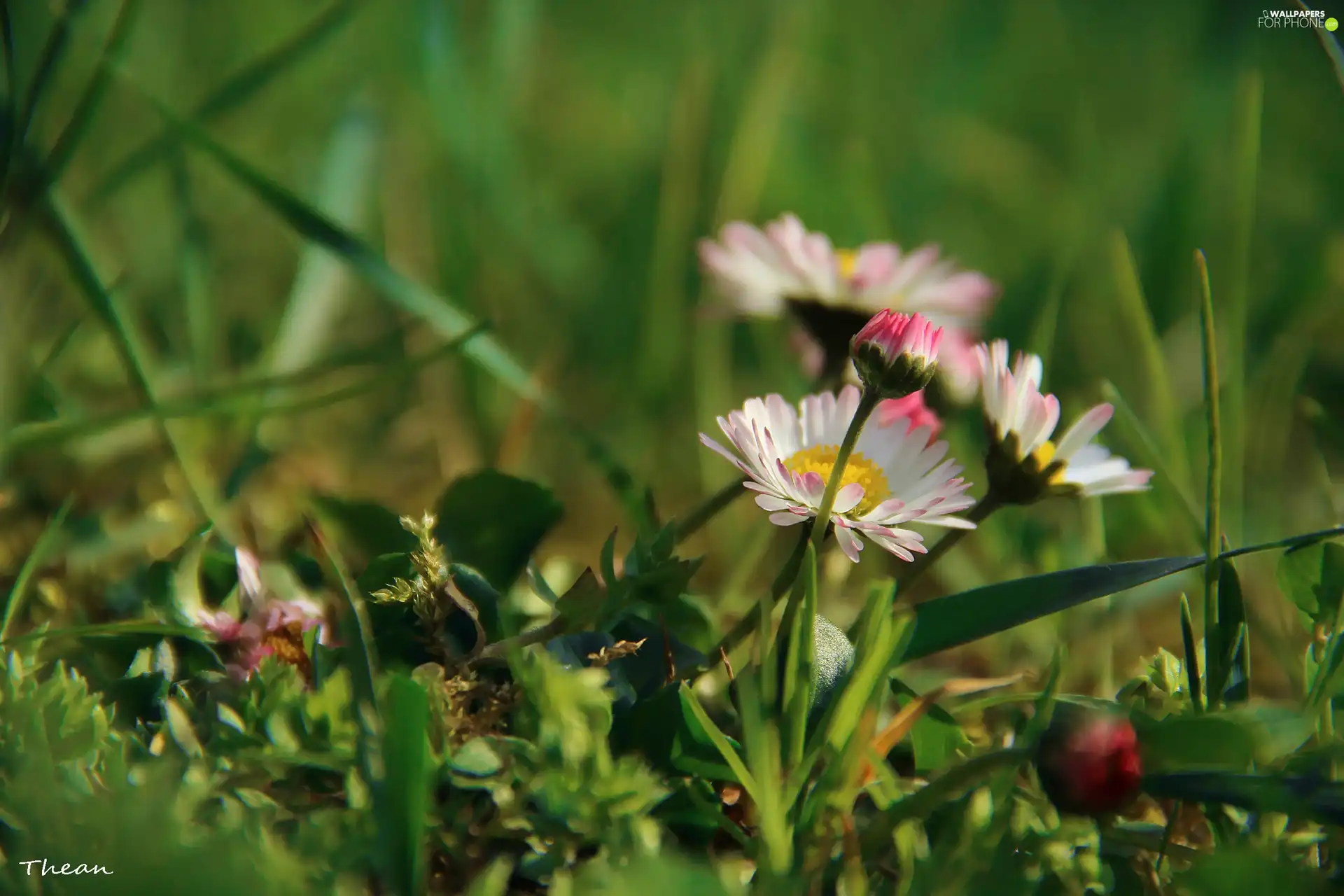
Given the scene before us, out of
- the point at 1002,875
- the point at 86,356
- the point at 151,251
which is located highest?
the point at 151,251

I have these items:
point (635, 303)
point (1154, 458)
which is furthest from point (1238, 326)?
point (635, 303)

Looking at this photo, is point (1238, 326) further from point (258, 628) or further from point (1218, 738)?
point (258, 628)

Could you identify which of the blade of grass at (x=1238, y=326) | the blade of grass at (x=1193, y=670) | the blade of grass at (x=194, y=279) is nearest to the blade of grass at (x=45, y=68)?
the blade of grass at (x=194, y=279)

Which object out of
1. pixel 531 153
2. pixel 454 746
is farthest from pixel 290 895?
pixel 531 153

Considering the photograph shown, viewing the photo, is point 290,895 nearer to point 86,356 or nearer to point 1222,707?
point 1222,707

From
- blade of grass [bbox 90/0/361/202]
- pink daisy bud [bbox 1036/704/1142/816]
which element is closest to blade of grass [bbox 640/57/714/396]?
blade of grass [bbox 90/0/361/202]

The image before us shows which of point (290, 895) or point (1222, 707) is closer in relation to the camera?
point (290, 895)
